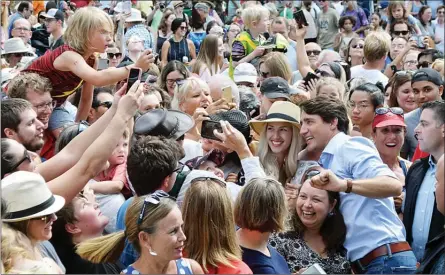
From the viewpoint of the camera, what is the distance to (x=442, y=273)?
→ 375cm

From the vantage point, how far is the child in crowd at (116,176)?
14.9ft

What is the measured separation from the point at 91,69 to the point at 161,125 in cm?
109

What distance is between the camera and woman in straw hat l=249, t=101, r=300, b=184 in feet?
16.8

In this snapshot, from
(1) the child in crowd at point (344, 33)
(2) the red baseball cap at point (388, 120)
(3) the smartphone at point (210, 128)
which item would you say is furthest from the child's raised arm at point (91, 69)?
(1) the child in crowd at point (344, 33)

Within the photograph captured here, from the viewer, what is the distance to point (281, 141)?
5188mm

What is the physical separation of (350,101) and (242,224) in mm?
2374

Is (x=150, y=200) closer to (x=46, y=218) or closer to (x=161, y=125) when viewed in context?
(x=46, y=218)

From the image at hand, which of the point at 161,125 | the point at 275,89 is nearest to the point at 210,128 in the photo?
the point at 161,125

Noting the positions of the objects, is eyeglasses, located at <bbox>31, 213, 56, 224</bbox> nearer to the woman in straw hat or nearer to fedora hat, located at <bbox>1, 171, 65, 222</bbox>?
fedora hat, located at <bbox>1, 171, 65, 222</bbox>

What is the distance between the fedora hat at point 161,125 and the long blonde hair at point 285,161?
0.49 metres

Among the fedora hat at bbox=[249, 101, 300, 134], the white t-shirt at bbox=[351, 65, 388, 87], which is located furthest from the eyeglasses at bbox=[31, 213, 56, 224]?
the white t-shirt at bbox=[351, 65, 388, 87]

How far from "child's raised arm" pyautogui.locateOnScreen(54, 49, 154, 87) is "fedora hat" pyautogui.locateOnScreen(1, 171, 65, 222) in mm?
2342

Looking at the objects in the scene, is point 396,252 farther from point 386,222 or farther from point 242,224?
point 242,224

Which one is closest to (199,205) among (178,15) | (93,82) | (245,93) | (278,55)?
(93,82)
